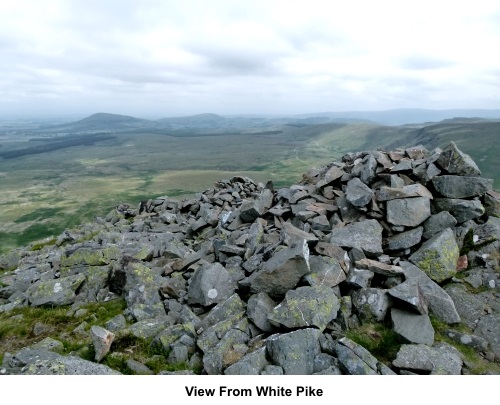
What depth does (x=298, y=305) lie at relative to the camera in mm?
12102

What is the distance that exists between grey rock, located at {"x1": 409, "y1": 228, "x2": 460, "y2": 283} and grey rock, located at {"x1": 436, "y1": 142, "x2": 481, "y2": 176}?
500cm

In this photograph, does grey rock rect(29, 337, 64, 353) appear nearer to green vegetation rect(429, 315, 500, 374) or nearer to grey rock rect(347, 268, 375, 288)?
grey rock rect(347, 268, 375, 288)

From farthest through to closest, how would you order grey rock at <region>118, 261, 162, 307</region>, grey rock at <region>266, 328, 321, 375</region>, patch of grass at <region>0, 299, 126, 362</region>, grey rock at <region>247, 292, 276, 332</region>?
grey rock at <region>118, 261, 162, 307</region> < patch of grass at <region>0, 299, 126, 362</region> < grey rock at <region>247, 292, 276, 332</region> < grey rock at <region>266, 328, 321, 375</region>

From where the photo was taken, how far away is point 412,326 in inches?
469

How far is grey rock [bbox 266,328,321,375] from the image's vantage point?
33.9 feet

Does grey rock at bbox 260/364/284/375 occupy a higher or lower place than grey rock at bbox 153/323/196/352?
higher

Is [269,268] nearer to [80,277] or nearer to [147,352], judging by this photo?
[147,352]

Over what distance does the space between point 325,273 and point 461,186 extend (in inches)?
405

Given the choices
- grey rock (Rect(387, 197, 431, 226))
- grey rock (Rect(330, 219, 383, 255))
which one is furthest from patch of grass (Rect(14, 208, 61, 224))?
grey rock (Rect(387, 197, 431, 226))

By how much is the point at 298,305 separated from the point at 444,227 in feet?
31.1

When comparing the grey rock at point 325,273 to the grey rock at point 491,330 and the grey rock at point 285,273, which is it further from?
the grey rock at point 491,330

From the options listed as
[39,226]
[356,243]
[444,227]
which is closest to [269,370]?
[356,243]

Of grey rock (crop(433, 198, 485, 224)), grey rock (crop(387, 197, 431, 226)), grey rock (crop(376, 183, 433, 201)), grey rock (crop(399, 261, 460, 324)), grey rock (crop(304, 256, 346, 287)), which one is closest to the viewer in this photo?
grey rock (crop(399, 261, 460, 324))

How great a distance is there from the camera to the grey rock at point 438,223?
16.7 m
